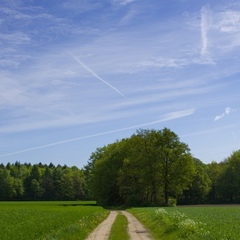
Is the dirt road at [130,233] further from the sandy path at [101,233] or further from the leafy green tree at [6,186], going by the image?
the leafy green tree at [6,186]

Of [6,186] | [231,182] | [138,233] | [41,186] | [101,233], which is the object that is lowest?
[138,233]

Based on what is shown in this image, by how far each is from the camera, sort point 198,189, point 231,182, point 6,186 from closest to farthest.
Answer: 1. point 231,182
2. point 198,189
3. point 6,186

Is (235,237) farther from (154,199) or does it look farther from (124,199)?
(124,199)

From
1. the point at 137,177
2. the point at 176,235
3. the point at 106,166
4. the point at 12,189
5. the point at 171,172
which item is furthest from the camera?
the point at 12,189

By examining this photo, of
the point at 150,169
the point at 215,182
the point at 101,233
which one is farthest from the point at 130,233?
the point at 215,182

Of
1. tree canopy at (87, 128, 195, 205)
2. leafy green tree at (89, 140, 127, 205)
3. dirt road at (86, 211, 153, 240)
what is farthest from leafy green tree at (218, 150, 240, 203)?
dirt road at (86, 211, 153, 240)

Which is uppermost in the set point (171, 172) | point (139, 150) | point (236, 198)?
point (139, 150)

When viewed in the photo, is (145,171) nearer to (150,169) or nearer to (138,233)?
(150,169)

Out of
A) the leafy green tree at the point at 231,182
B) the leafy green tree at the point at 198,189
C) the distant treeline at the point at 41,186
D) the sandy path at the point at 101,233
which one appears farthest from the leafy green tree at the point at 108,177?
the distant treeline at the point at 41,186

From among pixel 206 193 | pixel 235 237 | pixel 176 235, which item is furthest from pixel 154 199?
pixel 235 237

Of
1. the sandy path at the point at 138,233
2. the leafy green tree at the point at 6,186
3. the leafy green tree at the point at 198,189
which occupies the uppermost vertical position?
the leafy green tree at the point at 6,186

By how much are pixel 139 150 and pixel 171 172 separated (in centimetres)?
938

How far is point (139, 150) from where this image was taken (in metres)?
93.6

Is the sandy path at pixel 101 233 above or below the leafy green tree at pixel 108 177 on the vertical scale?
below
